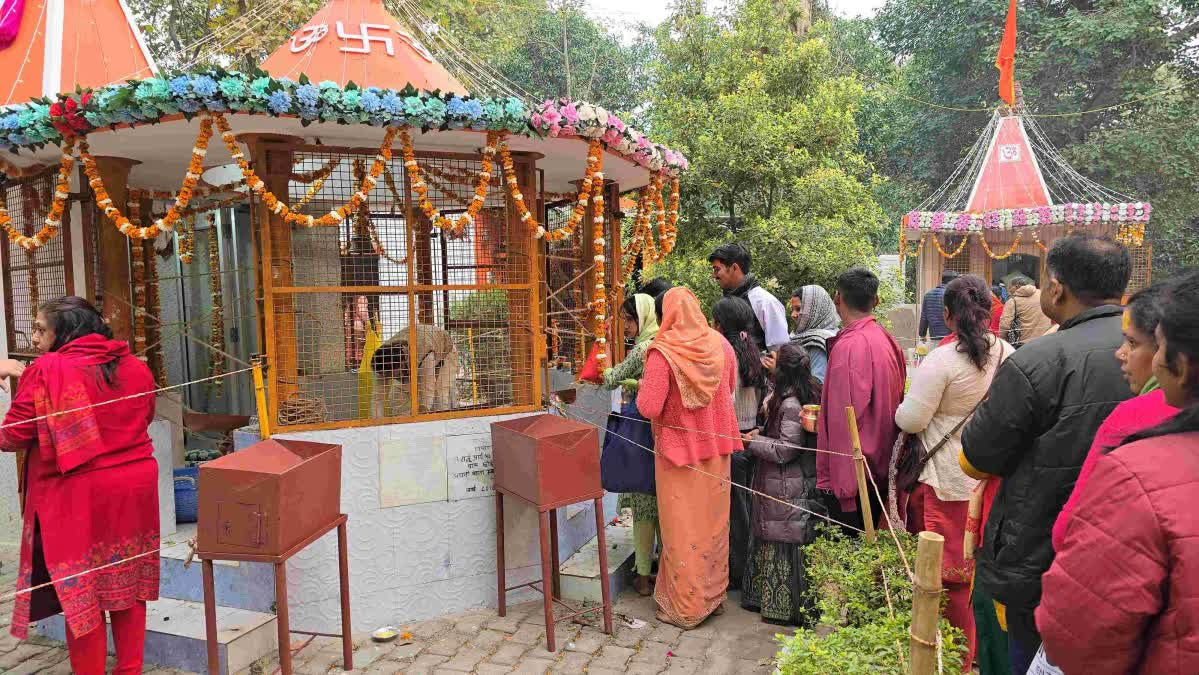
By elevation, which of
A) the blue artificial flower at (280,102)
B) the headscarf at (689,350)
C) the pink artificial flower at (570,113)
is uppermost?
the pink artificial flower at (570,113)

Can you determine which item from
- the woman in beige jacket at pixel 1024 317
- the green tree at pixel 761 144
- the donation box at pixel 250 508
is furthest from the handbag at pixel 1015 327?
the donation box at pixel 250 508

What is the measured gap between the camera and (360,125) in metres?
4.38

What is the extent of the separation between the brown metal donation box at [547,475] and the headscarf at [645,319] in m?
0.93

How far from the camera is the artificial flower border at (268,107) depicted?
3854 mm

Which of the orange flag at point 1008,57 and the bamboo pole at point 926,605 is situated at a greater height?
the orange flag at point 1008,57

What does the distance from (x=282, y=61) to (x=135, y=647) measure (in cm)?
418

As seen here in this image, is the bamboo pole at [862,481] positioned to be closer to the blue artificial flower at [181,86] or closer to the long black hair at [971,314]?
the long black hair at [971,314]

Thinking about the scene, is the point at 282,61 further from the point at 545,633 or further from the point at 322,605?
the point at 545,633

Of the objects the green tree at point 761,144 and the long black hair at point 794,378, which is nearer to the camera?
the long black hair at point 794,378

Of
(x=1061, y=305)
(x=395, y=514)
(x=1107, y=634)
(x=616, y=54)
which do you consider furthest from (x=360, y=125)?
(x=616, y=54)

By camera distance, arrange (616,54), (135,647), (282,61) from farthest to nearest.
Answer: (616,54), (282,61), (135,647)

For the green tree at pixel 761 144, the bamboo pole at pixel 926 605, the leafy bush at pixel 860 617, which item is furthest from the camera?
the green tree at pixel 761 144

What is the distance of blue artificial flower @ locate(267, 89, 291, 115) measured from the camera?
3895 millimetres

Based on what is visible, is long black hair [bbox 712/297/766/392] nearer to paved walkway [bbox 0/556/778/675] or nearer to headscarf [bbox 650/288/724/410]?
headscarf [bbox 650/288/724/410]
